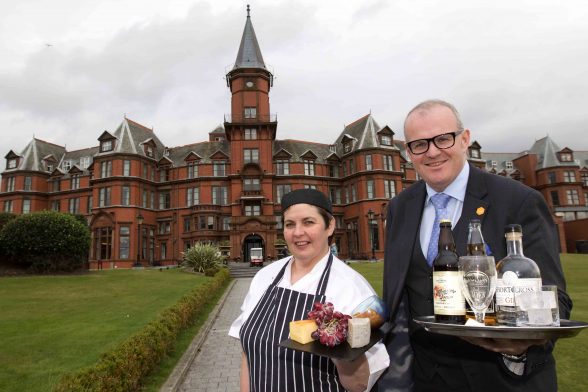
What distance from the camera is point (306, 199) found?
10.5ft

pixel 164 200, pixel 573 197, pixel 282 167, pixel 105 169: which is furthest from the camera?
pixel 573 197

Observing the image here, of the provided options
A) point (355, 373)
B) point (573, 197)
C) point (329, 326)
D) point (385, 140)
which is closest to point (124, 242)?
point (385, 140)

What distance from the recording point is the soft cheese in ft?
7.31

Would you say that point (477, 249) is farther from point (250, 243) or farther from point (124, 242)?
point (124, 242)

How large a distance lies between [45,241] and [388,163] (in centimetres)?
3928

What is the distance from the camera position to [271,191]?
50156 millimetres

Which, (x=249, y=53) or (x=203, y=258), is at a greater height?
(x=249, y=53)

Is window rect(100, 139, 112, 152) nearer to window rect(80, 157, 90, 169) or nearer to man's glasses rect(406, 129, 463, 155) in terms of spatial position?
window rect(80, 157, 90, 169)

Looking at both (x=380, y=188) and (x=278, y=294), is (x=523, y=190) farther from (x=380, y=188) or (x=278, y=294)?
(x=380, y=188)

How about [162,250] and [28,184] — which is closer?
[162,250]

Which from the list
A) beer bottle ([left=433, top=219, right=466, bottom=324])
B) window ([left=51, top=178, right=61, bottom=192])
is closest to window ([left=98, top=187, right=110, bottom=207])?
window ([left=51, top=178, right=61, bottom=192])

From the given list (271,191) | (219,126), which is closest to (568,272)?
(271,191)

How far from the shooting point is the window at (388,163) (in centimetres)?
5141

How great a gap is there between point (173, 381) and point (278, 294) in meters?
5.54
